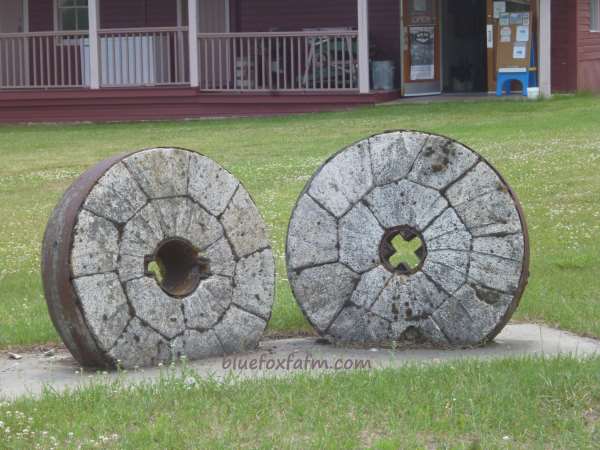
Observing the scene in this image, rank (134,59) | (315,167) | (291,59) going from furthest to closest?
(134,59) < (291,59) < (315,167)

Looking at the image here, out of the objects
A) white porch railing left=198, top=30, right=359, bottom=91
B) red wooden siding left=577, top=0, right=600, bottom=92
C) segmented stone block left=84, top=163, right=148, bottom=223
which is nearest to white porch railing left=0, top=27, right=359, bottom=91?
white porch railing left=198, top=30, right=359, bottom=91

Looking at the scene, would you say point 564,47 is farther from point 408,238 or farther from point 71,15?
point 408,238

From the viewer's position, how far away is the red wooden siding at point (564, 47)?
22594mm

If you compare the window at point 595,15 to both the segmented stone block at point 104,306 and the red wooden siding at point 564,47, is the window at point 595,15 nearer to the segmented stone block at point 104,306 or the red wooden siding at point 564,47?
the red wooden siding at point 564,47

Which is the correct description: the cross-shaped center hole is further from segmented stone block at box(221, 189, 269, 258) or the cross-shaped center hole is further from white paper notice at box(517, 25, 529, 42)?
white paper notice at box(517, 25, 529, 42)

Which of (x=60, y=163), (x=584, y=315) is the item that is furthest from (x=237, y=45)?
(x=584, y=315)

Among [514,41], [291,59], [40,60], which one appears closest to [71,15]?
[40,60]

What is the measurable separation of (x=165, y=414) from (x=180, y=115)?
17684 millimetres

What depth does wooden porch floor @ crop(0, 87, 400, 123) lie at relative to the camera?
22047 millimetres

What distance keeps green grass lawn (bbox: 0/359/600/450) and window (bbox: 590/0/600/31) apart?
20.2 metres

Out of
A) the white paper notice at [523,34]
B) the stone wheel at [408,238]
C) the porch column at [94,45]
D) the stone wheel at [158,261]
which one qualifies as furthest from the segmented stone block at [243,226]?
the porch column at [94,45]

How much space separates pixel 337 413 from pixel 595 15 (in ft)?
70.1

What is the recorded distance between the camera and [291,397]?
5254mm

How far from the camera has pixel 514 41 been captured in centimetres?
2197
